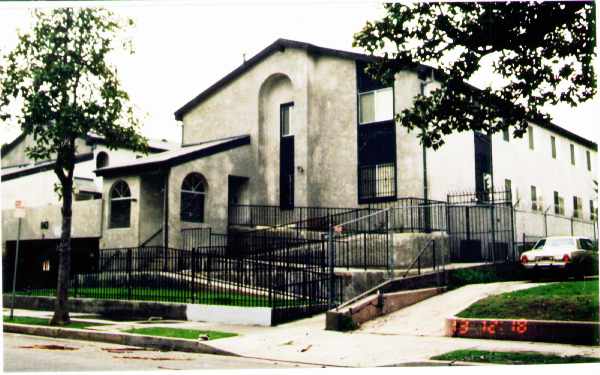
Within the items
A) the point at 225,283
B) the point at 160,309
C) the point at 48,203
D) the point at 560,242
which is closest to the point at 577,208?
the point at 560,242

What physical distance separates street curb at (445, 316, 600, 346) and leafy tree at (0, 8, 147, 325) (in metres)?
8.36

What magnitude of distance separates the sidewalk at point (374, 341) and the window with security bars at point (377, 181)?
8.09m

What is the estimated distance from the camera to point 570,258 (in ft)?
55.9

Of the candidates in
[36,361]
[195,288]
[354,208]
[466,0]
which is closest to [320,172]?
[354,208]

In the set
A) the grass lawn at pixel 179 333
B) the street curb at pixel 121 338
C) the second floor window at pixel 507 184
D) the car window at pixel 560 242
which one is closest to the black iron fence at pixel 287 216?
the car window at pixel 560 242

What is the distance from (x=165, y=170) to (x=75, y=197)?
7577 millimetres

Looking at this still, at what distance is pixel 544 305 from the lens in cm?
1166

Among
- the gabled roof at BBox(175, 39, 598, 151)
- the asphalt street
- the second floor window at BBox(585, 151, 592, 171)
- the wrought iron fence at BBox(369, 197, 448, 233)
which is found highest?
the gabled roof at BBox(175, 39, 598, 151)

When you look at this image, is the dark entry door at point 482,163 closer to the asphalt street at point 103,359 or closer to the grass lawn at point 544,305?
the grass lawn at point 544,305

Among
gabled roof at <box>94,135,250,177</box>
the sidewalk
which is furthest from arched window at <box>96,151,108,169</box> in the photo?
the sidewalk

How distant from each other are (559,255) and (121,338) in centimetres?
1092

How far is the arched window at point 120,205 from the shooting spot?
78.4 feet

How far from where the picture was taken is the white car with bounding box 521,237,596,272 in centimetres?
1703

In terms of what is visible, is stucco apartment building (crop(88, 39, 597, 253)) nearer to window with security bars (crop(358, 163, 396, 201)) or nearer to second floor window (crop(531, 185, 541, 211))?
window with security bars (crop(358, 163, 396, 201))
